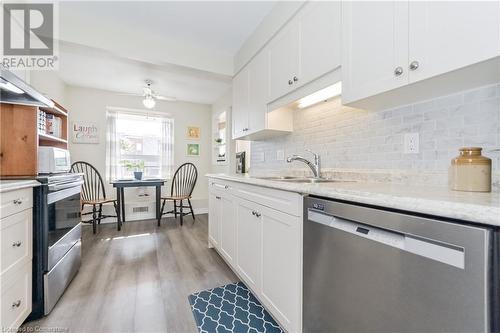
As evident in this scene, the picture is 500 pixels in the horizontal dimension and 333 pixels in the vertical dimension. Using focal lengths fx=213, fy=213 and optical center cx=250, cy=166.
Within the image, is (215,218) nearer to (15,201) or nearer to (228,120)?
(15,201)

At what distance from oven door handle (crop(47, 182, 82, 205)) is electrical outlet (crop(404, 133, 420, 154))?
2245 millimetres

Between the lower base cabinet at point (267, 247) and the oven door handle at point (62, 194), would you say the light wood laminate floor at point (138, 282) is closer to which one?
the lower base cabinet at point (267, 247)

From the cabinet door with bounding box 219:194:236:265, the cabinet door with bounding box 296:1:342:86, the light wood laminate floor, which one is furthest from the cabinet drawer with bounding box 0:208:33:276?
the cabinet door with bounding box 296:1:342:86

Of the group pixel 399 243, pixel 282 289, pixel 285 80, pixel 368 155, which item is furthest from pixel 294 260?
pixel 285 80

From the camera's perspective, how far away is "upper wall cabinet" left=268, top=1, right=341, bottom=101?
1256 mm

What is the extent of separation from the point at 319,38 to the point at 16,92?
206 centimetres

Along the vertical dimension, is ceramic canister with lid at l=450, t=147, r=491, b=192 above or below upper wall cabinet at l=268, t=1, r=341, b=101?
below

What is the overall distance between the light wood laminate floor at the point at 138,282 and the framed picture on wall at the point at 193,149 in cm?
193

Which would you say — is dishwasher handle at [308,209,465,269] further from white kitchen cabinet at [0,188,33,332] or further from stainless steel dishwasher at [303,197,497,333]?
white kitchen cabinet at [0,188,33,332]

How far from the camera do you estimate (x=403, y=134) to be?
3.92 ft

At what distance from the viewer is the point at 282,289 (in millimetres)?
1211

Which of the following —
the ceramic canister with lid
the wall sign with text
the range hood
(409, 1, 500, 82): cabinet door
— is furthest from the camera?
the wall sign with text

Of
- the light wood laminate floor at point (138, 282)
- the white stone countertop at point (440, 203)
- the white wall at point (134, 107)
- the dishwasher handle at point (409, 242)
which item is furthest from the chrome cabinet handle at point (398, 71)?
the white wall at point (134, 107)

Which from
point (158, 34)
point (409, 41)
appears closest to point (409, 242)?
point (409, 41)
